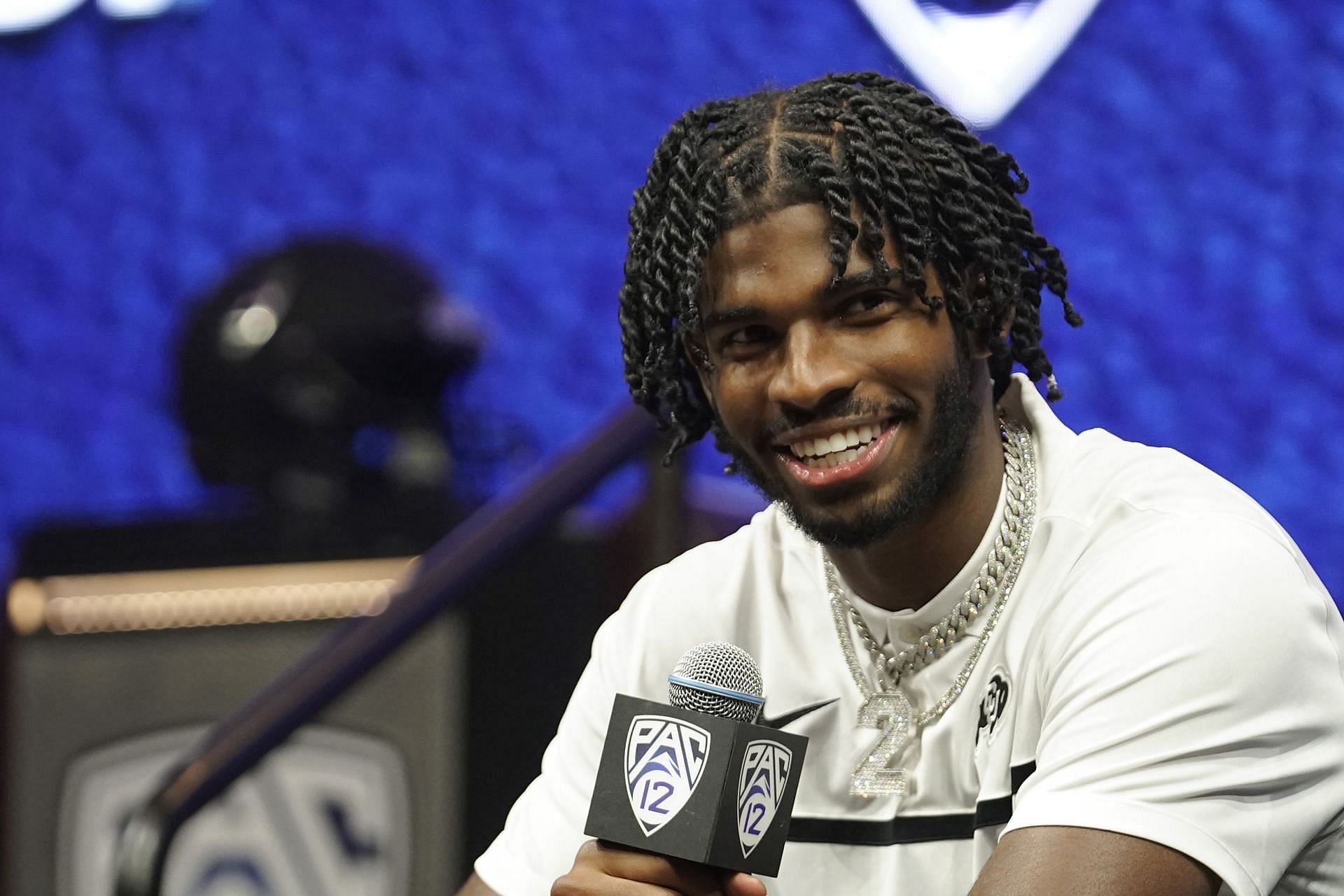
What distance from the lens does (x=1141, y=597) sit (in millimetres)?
1407

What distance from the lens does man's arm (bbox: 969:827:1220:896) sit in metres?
1.26

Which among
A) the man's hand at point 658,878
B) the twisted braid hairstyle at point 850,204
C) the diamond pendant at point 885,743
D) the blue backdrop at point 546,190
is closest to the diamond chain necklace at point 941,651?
the diamond pendant at point 885,743

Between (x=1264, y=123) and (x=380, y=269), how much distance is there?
88.3 inches

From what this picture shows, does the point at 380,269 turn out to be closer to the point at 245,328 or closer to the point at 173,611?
the point at 245,328

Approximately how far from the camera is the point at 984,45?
429cm

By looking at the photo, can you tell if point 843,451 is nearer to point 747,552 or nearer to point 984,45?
point 747,552

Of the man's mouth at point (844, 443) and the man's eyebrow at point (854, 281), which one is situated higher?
the man's eyebrow at point (854, 281)

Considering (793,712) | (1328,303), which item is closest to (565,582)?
(793,712)

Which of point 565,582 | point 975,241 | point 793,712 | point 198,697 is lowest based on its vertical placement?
point 198,697

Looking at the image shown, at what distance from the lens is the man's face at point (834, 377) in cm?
160

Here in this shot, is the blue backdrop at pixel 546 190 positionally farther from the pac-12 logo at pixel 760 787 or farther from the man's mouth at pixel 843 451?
the pac-12 logo at pixel 760 787

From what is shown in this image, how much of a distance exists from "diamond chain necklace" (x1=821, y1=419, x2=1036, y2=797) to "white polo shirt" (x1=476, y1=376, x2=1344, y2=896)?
12 millimetres

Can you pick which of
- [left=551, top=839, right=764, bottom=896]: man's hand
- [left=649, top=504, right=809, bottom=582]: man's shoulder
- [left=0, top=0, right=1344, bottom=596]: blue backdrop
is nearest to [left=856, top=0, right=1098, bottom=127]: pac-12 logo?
[left=0, top=0, right=1344, bottom=596]: blue backdrop

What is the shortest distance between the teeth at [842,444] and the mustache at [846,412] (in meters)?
0.02
